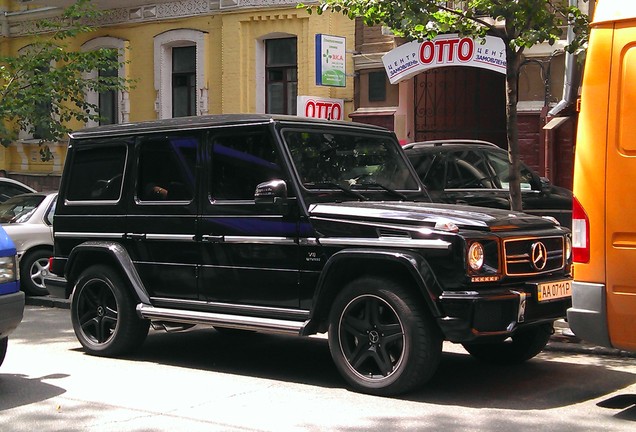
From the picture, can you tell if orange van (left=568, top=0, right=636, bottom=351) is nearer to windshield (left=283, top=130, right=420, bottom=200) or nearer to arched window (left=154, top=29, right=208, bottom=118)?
windshield (left=283, top=130, right=420, bottom=200)

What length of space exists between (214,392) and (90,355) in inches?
87.0

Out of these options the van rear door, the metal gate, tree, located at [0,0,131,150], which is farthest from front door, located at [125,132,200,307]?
tree, located at [0,0,131,150]

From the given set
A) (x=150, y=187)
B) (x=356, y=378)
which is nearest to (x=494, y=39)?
(x=150, y=187)

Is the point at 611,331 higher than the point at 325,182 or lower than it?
lower

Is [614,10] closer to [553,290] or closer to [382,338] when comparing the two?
[553,290]

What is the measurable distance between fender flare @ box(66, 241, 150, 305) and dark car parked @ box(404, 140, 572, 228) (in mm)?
5222

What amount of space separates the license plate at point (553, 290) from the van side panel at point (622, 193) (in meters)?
0.79

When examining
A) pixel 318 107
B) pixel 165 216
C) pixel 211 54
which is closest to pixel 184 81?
pixel 211 54

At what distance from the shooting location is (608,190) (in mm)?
6883

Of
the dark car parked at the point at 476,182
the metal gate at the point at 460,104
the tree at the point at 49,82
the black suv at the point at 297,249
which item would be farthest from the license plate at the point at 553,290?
the tree at the point at 49,82

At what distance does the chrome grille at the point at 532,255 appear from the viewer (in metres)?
7.50

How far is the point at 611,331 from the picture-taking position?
269 inches

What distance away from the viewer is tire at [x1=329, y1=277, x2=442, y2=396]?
289 inches

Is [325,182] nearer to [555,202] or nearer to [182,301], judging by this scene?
[182,301]
